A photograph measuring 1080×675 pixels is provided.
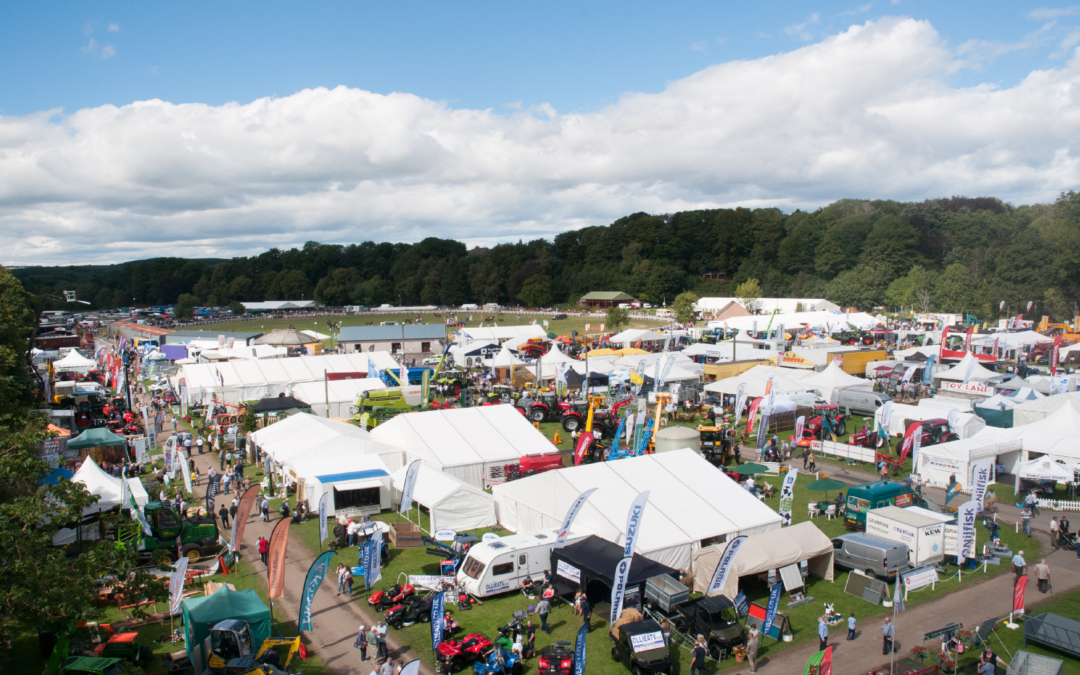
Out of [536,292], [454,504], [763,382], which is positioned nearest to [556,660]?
[454,504]

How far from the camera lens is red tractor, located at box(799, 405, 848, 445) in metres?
22.8

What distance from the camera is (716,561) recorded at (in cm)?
1120

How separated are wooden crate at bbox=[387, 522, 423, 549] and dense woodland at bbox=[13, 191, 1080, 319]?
65.2m

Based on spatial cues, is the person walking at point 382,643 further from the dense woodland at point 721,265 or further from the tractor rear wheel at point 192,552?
the dense woodland at point 721,265

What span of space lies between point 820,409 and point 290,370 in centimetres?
2277

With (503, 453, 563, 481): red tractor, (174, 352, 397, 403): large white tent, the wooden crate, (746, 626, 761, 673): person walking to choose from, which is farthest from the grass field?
(746, 626, 761, 673): person walking

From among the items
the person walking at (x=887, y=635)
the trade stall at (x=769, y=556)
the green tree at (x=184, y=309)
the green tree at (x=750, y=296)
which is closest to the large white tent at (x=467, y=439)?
the trade stall at (x=769, y=556)

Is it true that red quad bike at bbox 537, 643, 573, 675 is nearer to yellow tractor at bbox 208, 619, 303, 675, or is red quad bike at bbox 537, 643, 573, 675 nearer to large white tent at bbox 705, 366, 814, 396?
yellow tractor at bbox 208, 619, 303, 675

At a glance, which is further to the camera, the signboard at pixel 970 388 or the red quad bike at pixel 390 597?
the signboard at pixel 970 388

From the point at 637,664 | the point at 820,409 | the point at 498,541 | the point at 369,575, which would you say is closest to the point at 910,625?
the point at 637,664

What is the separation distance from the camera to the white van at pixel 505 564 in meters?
11.4

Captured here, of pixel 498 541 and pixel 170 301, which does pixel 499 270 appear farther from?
pixel 498 541

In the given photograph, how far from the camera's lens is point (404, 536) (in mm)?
13961

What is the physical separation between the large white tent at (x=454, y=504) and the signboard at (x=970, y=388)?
21605mm
